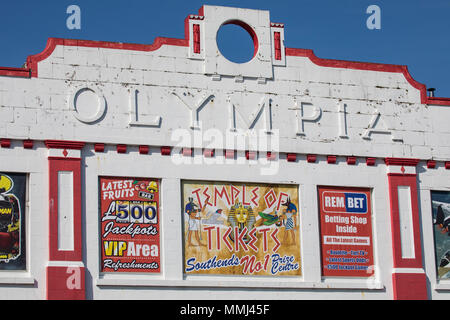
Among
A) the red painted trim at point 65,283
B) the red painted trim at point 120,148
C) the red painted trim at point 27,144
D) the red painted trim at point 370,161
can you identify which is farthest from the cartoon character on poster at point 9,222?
the red painted trim at point 370,161

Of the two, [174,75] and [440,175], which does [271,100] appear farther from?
[440,175]

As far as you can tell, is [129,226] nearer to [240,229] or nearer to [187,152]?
[187,152]

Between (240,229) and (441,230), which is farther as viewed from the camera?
(441,230)

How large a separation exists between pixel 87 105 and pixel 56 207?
11.2 feet

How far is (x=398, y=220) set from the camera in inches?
1303

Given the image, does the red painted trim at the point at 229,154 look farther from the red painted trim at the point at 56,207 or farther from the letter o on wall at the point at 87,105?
the red painted trim at the point at 56,207

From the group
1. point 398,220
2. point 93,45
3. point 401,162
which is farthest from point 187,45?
point 398,220

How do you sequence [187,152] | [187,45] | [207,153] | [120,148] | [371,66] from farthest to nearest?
[371,66] < [187,45] < [207,153] < [187,152] < [120,148]

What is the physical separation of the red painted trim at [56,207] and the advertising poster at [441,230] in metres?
12.3

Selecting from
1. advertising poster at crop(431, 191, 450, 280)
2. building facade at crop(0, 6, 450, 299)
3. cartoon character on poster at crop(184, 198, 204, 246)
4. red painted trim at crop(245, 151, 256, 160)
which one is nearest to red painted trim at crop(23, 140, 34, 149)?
building facade at crop(0, 6, 450, 299)

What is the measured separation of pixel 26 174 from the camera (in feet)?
96.8

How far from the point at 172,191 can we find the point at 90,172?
8.74 feet

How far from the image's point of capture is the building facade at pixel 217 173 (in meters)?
29.5
